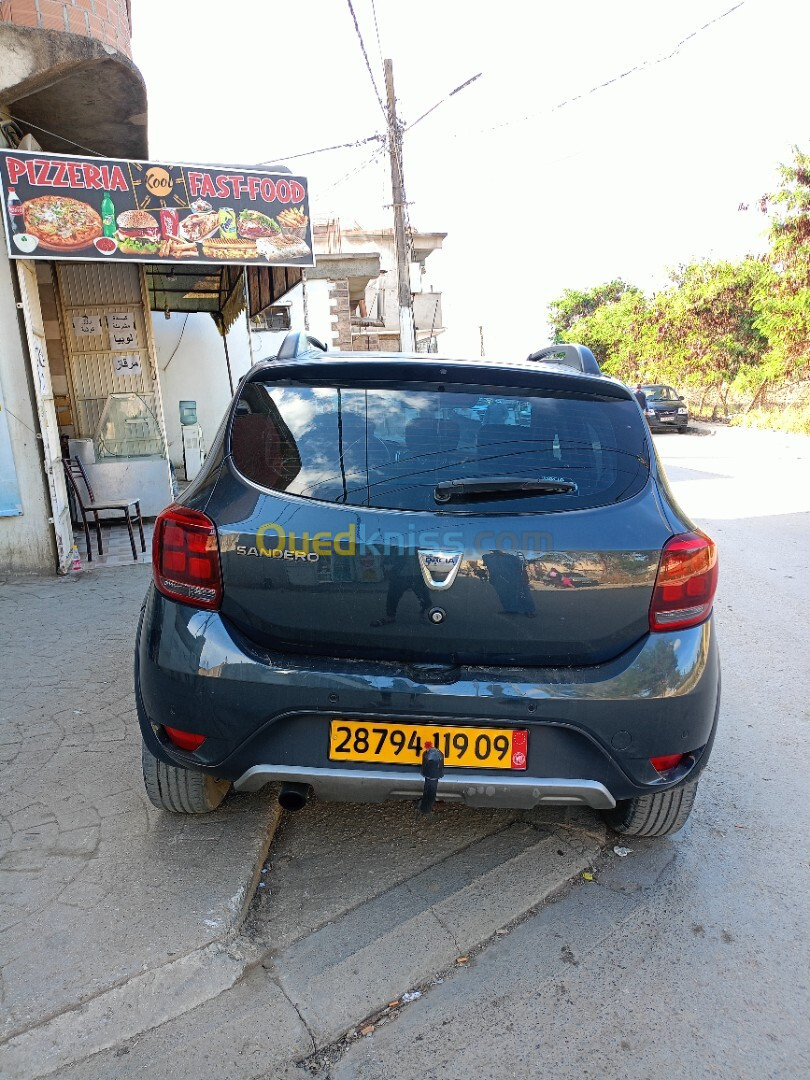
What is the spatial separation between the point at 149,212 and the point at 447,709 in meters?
6.10

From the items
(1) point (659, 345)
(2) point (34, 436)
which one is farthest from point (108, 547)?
(1) point (659, 345)

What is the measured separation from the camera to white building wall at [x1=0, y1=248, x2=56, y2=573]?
602 cm

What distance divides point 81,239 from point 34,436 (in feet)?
5.81

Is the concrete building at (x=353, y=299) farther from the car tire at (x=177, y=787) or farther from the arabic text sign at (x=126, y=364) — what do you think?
the car tire at (x=177, y=787)

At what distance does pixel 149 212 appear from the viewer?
21.3ft

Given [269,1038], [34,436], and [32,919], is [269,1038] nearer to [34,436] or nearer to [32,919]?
[32,919]

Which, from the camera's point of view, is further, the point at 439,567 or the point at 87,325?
the point at 87,325

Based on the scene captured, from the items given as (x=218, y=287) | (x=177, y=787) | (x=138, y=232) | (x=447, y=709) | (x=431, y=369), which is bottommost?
(x=177, y=787)

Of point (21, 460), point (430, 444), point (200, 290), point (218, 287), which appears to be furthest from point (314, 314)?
point (430, 444)

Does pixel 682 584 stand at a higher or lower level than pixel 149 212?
lower

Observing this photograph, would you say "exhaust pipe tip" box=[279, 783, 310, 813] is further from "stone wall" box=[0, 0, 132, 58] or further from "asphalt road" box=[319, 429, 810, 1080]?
"stone wall" box=[0, 0, 132, 58]

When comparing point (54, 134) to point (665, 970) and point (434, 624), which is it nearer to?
point (434, 624)

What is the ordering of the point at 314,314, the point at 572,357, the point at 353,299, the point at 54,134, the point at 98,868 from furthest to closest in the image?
the point at 353,299 → the point at 314,314 → the point at 54,134 → the point at 572,357 → the point at 98,868

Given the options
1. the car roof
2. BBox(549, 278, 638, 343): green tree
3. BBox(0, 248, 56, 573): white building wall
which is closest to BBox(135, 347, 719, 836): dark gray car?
the car roof
